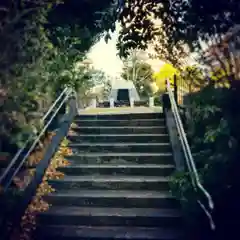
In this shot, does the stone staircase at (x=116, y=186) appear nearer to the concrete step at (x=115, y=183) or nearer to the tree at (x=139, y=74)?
the concrete step at (x=115, y=183)

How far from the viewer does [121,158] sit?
665 centimetres

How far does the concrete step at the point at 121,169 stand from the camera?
6078mm

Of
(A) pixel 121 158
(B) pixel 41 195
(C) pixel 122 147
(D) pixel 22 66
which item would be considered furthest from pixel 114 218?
(D) pixel 22 66

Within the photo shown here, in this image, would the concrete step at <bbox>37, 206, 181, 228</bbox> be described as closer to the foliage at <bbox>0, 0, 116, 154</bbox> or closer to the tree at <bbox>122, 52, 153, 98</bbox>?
the foliage at <bbox>0, 0, 116, 154</bbox>

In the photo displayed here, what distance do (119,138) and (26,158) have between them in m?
2.36

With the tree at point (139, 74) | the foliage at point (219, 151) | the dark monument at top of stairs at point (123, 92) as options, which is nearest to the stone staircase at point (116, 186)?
the foliage at point (219, 151)

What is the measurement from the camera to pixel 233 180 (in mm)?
3357

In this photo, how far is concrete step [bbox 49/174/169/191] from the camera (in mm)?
5707

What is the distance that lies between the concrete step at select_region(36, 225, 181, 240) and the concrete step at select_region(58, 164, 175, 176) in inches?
56.9

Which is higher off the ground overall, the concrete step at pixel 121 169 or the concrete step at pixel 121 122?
the concrete step at pixel 121 122

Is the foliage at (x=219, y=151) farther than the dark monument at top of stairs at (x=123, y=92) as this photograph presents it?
No

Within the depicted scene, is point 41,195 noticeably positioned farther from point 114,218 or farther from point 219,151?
point 219,151

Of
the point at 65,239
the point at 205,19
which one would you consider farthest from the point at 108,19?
the point at 65,239

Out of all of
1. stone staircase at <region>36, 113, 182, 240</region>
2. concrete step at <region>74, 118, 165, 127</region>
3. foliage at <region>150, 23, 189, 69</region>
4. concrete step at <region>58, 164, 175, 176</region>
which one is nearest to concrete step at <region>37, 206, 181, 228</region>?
stone staircase at <region>36, 113, 182, 240</region>
